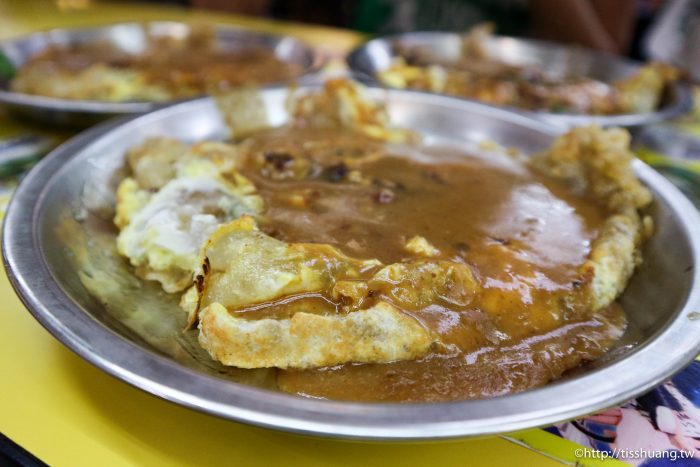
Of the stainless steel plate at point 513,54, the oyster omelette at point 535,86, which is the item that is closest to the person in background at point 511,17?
the stainless steel plate at point 513,54

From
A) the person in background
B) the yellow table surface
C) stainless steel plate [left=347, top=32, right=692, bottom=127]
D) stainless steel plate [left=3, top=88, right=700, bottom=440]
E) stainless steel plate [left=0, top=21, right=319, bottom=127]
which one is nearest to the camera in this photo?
stainless steel plate [left=3, top=88, right=700, bottom=440]

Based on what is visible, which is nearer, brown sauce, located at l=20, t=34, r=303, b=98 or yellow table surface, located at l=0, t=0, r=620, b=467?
yellow table surface, located at l=0, t=0, r=620, b=467

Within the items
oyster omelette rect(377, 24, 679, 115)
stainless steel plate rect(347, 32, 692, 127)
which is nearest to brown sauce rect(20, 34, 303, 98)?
stainless steel plate rect(347, 32, 692, 127)

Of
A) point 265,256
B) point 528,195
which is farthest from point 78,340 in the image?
point 528,195

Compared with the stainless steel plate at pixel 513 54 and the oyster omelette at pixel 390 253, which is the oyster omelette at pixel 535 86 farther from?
the oyster omelette at pixel 390 253

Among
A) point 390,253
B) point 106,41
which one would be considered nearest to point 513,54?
point 106,41

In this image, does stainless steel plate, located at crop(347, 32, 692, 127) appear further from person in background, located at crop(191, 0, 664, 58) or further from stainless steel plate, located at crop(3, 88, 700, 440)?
stainless steel plate, located at crop(3, 88, 700, 440)
